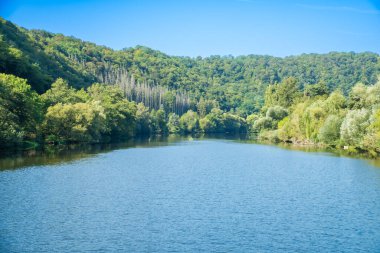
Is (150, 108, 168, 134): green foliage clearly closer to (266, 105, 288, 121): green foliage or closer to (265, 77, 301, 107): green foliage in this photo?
(265, 77, 301, 107): green foliage

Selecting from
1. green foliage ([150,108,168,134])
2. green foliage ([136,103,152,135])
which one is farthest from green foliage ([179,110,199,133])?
green foliage ([136,103,152,135])

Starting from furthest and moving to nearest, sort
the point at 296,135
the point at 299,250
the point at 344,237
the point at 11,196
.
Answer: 1. the point at 296,135
2. the point at 11,196
3. the point at 344,237
4. the point at 299,250

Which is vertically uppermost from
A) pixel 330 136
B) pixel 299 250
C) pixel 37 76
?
pixel 37 76

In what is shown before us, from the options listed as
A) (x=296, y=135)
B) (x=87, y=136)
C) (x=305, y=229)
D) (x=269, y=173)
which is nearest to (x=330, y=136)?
(x=296, y=135)

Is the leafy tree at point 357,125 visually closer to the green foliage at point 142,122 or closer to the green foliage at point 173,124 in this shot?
the green foliage at point 142,122

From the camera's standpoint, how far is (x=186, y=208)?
31.3m

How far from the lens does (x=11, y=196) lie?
110ft

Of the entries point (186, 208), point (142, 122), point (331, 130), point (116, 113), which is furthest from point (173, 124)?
point (186, 208)

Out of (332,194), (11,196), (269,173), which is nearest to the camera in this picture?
(11,196)

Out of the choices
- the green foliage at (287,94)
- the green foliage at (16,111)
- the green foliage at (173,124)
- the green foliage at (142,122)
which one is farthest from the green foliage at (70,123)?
the green foliage at (173,124)

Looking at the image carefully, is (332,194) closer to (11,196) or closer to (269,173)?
(269,173)

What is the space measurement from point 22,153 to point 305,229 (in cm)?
4582

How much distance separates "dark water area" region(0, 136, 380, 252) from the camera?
23.9 meters

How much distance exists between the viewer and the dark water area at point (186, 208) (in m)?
23.9
